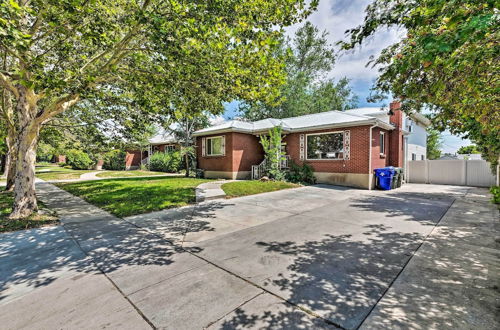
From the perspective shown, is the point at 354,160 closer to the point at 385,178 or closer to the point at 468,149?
the point at 385,178

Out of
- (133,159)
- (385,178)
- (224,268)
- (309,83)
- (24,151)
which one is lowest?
(224,268)

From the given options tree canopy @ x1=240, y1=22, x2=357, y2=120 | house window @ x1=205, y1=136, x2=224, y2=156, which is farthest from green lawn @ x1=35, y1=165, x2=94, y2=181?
tree canopy @ x1=240, y1=22, x2=357, y2=120

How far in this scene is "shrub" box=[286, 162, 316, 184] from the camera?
12992 mm

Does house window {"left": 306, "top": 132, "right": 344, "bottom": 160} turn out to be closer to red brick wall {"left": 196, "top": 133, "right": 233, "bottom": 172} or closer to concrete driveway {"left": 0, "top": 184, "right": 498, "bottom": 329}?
red brick wall {"left": 196, "top": 133, "right": 233, "bottom": 172}

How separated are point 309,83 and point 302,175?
60.3 feet

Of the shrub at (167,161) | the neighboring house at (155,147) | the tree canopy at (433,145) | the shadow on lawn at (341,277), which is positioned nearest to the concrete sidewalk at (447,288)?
the shadow on lawn at (341,277)

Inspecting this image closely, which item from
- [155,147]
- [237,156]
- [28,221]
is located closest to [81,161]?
[155,147]

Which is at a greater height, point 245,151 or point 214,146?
point 214,146

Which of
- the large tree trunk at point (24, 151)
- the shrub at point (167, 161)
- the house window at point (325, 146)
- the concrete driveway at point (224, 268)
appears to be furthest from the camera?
the shrub at point (167, 161)

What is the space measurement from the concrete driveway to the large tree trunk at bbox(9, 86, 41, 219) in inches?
42.5

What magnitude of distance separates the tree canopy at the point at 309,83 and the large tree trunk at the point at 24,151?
20.8 meters

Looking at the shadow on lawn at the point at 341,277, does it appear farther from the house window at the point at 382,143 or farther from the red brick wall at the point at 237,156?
the red brick wall at the point at 237,156

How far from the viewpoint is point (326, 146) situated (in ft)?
44.2

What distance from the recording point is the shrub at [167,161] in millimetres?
20766
